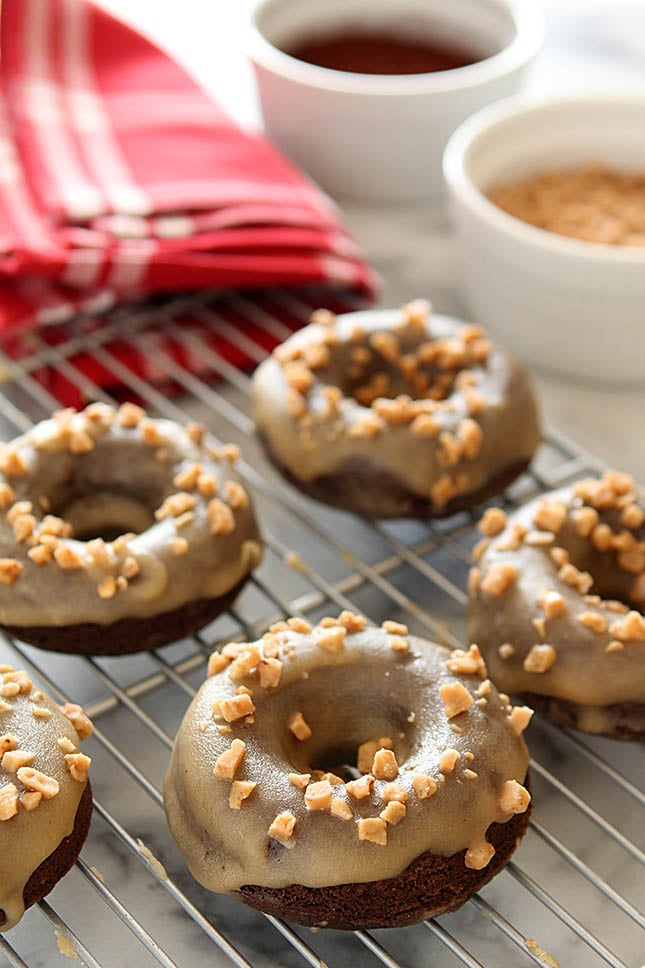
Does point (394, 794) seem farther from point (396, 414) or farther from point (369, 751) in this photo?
point (396, 414)

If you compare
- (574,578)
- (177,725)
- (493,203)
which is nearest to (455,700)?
(574,578)

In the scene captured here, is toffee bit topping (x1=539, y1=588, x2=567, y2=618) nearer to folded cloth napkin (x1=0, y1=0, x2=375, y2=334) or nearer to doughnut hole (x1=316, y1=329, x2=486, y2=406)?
doughnut hole (x1=316, y1=329, x2=486, y2=406)

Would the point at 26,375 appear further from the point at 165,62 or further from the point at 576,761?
the point at 576,761

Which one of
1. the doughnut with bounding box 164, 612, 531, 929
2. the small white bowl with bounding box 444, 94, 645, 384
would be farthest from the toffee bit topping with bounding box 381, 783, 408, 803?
the small white bowl with bounding box 444, 94, 645, 384

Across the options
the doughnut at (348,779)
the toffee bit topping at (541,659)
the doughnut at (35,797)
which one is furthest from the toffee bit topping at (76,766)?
the toffee bit topping at (541,659)

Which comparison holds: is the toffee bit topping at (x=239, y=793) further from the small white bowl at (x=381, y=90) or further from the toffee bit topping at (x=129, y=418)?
the small white bowl at (x=381, y=90)

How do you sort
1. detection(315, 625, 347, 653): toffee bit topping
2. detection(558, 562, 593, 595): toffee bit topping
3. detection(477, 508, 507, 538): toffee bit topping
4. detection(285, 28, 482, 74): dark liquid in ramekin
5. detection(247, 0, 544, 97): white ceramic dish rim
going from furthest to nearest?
1. detection(285, 28, 482, 74): dark liquid in ramekin
2. detection(247, 0, 544, 97): white ceramic dish rim
3. detection(477, 508, 507, 538): toffee bit topping
4. detection(558, 562, 593, 595): toffee bit topping
5. detection(315, 625, 347, 653): toffee bit topping
